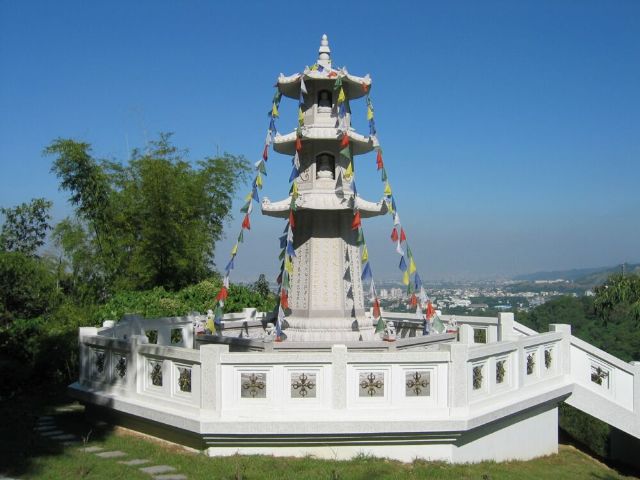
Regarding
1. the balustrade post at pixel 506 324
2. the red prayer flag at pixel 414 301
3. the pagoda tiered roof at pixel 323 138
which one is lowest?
the balustrade post at pixel 506 324

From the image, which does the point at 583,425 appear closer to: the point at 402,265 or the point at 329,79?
the point at 402,265

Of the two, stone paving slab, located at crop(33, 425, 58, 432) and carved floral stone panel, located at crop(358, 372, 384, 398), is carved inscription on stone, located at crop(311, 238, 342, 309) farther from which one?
stone paving slab, located at crop(33, 425, 58, 432)

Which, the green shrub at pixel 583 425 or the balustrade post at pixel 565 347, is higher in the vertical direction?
the balustrade post at pixel 565 347

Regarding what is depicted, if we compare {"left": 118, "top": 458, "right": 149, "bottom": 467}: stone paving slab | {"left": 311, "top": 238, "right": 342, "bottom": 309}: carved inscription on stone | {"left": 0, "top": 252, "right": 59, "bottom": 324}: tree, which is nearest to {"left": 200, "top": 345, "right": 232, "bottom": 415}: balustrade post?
{"left": 118, "top": 458, "right": 149, "bottom": 467}: stone paving slab

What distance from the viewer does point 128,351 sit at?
9.20m

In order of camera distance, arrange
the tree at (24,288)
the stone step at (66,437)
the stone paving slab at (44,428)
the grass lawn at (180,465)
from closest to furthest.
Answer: the grass lawn at (180,465), the stone step at (66,437), the stone paving slab at (44,428), the tree at (24,288)

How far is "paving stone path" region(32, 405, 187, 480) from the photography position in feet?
24.3

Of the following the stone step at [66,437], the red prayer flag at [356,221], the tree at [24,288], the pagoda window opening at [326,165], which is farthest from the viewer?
the tree at [24,288]

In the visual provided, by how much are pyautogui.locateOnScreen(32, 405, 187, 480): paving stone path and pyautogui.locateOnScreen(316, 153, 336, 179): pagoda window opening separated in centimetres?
622

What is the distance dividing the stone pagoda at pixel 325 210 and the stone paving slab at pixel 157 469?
3.95 metres

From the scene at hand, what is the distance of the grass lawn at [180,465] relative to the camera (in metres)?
7.30

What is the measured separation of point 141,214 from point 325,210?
10.1 metres

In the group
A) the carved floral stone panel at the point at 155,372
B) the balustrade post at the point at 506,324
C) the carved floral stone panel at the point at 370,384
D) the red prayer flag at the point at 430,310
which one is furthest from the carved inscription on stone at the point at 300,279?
the balustrade post at the point at 506,324

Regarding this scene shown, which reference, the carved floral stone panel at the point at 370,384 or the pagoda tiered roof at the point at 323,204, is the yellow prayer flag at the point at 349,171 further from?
the carved floral stone panel at the point at 370,384
